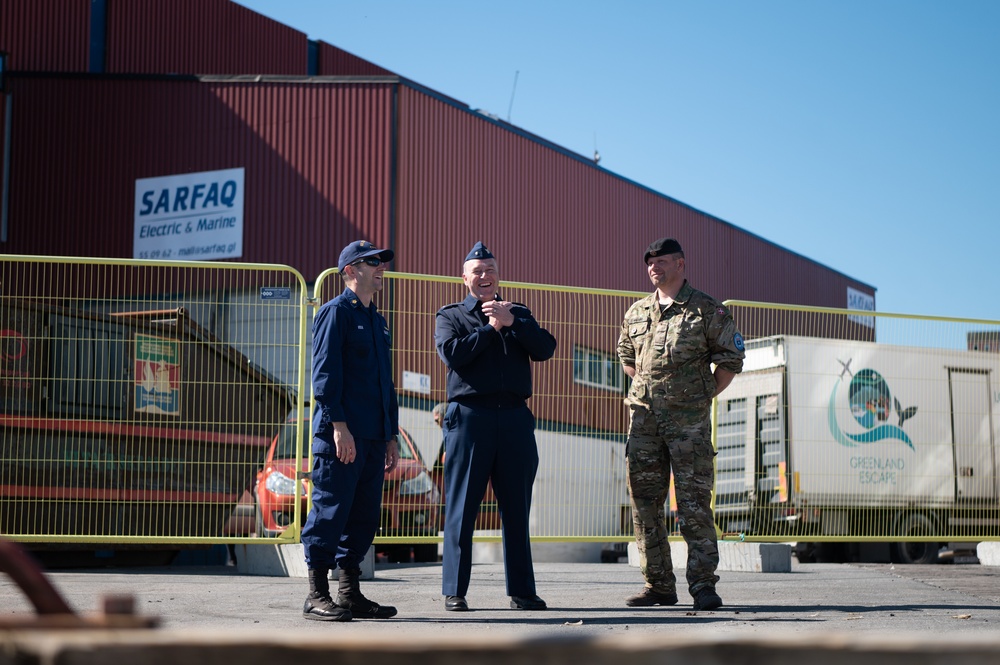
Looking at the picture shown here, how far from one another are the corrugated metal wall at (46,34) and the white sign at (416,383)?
21.1 meters

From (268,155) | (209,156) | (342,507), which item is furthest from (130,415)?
(209,156)

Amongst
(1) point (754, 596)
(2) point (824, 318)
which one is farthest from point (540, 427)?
(2) point (824, 318)

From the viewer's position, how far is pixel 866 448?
1254 centimetres

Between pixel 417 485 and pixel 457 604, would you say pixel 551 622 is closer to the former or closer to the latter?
pixel 457 604

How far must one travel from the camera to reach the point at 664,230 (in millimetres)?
32094

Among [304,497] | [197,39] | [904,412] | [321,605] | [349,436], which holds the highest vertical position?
[197,39]

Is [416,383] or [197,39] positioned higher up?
[197,39]

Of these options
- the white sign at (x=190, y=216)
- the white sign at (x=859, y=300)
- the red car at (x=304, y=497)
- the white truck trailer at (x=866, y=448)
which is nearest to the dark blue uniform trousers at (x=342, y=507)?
the red car at (x=304, y=497)

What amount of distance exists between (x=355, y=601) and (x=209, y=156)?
830 inches

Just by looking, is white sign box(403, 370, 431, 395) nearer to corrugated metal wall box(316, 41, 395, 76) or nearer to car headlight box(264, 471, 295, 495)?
car headlight box(264, 471, 295, 495)

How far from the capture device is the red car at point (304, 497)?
856 cm

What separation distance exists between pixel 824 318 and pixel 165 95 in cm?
1869

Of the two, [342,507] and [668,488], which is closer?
[342,507]

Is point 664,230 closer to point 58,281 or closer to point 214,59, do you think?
point 214,59
